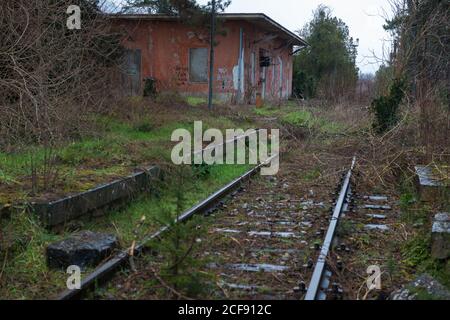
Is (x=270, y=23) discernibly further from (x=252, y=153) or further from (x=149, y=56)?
(x=252, y=153)

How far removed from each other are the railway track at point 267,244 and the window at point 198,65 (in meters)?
20.8

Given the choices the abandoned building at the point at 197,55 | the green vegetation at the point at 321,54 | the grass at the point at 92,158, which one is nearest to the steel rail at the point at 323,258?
the grass at the point at 92,158

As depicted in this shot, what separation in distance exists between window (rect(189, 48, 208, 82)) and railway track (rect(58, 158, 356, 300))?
68.2 feet

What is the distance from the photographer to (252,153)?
42.0 ft

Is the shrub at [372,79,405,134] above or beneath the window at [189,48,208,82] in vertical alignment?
beneath

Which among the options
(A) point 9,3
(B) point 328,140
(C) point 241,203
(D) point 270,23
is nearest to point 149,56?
(D) point 270,23

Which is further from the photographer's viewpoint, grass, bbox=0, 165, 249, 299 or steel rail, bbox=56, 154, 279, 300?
grass, bbox=0, 165, 249, 299

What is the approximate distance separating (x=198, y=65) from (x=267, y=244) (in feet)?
79.2

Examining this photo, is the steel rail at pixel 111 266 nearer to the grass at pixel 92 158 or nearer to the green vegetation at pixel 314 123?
the grass at pixel 92 158

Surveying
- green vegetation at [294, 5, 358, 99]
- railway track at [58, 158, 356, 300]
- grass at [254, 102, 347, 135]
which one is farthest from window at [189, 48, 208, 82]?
railway track at [58, 158, 356, 300]

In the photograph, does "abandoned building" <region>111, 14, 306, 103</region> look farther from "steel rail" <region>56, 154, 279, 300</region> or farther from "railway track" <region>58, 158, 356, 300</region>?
"steel rail" <region>56, 154, 279, 300</region>

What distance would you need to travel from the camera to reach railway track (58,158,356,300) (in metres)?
4.57

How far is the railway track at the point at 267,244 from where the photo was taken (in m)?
4.57

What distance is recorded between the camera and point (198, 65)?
29266 mm
